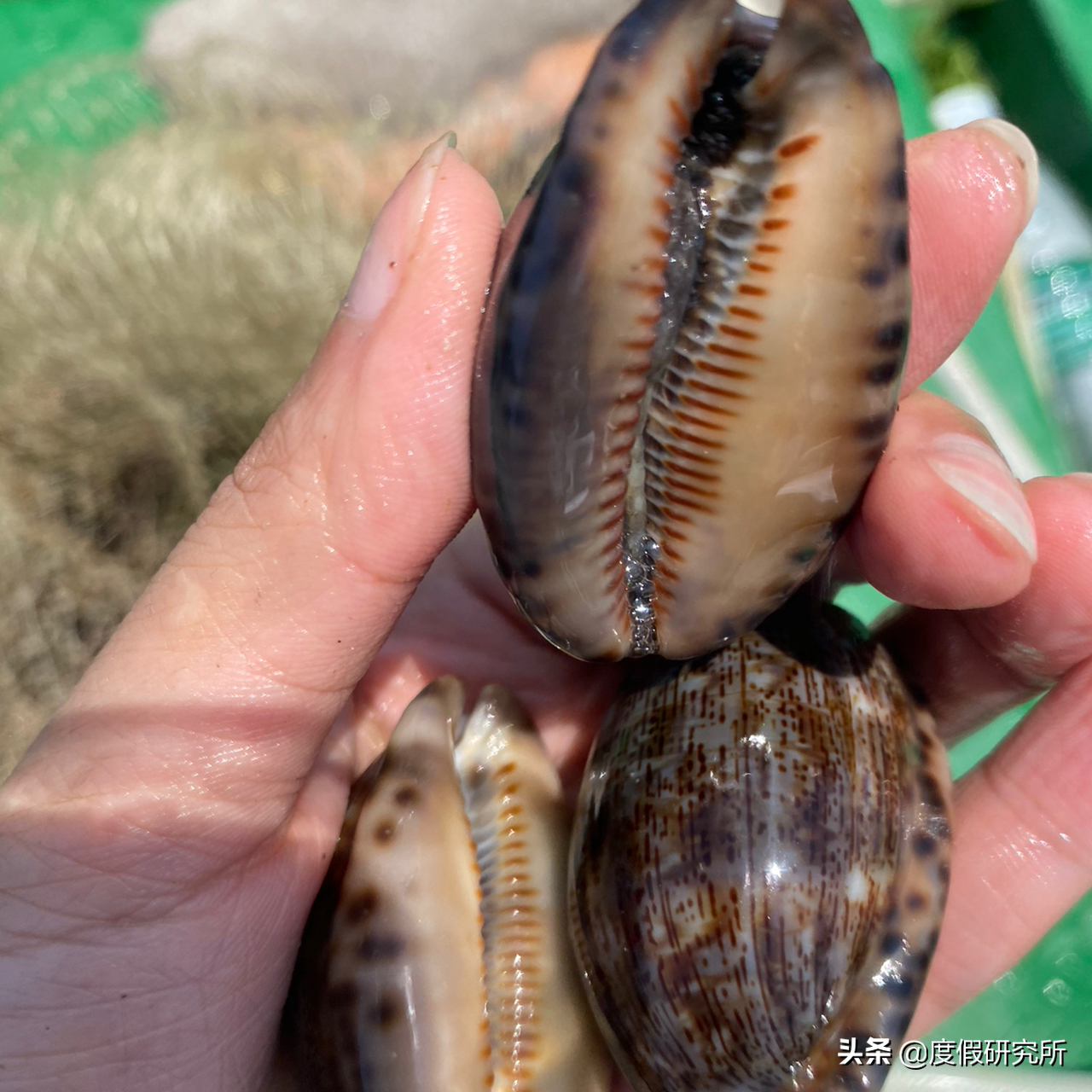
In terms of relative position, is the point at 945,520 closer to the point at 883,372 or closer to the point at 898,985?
the point at 883,372

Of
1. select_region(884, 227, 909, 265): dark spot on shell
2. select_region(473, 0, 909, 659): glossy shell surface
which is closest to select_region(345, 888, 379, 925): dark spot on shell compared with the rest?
select_region(473, 0, 909, 659): glossy shell surface

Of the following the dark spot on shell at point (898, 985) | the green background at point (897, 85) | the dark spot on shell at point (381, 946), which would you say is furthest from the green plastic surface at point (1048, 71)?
the dark spot on shell at point (381, 946)

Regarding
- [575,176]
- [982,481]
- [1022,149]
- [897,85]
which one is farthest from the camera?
[897,85]

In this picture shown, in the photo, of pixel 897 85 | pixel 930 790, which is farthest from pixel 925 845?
pixel 897 85

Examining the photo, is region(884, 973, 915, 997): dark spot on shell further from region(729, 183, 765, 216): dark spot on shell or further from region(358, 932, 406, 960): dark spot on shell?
region(729, 183, 765, 216): dark spot on shell

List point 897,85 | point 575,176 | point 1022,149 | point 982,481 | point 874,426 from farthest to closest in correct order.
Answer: point 897,85
point 1022,149
point 982,481
point 874,426
point 575,176

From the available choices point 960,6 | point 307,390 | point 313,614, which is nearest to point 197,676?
point 313,614
